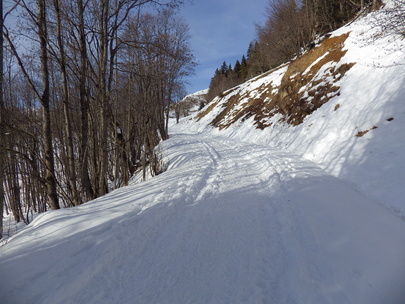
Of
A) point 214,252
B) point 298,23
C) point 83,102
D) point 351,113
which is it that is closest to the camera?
point 214,252

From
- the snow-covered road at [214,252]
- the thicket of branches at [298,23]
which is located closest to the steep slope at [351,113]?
the snow-covered road at [214,252]

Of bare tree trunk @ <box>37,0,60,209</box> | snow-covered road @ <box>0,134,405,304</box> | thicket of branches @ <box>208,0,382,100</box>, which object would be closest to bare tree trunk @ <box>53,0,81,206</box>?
bare tree trunk @ <box>37,0,60,209</box>

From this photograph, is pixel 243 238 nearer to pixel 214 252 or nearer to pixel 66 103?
pixel 214 252

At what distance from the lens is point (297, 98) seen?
1264 centimetres

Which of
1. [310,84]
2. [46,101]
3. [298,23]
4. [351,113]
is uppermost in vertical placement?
[298,23]

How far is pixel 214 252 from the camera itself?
2.74 m

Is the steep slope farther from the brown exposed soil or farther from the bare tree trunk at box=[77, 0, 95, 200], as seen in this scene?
the bare tree trunk at box=[77, 0, 95, 200]

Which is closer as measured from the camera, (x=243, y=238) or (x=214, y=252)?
(x=214, y=252)

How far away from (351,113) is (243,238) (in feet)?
Result: 24.2

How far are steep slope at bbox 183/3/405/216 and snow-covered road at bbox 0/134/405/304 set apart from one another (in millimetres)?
1099

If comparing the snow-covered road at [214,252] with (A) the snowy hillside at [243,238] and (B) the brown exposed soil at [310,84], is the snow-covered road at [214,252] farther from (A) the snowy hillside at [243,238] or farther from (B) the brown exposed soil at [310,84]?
(B) the brown exposed soil at [310,84]

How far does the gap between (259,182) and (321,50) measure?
13.9 m

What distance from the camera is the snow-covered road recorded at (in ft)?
6.93

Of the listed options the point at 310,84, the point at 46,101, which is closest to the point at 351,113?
the point at 310,84
